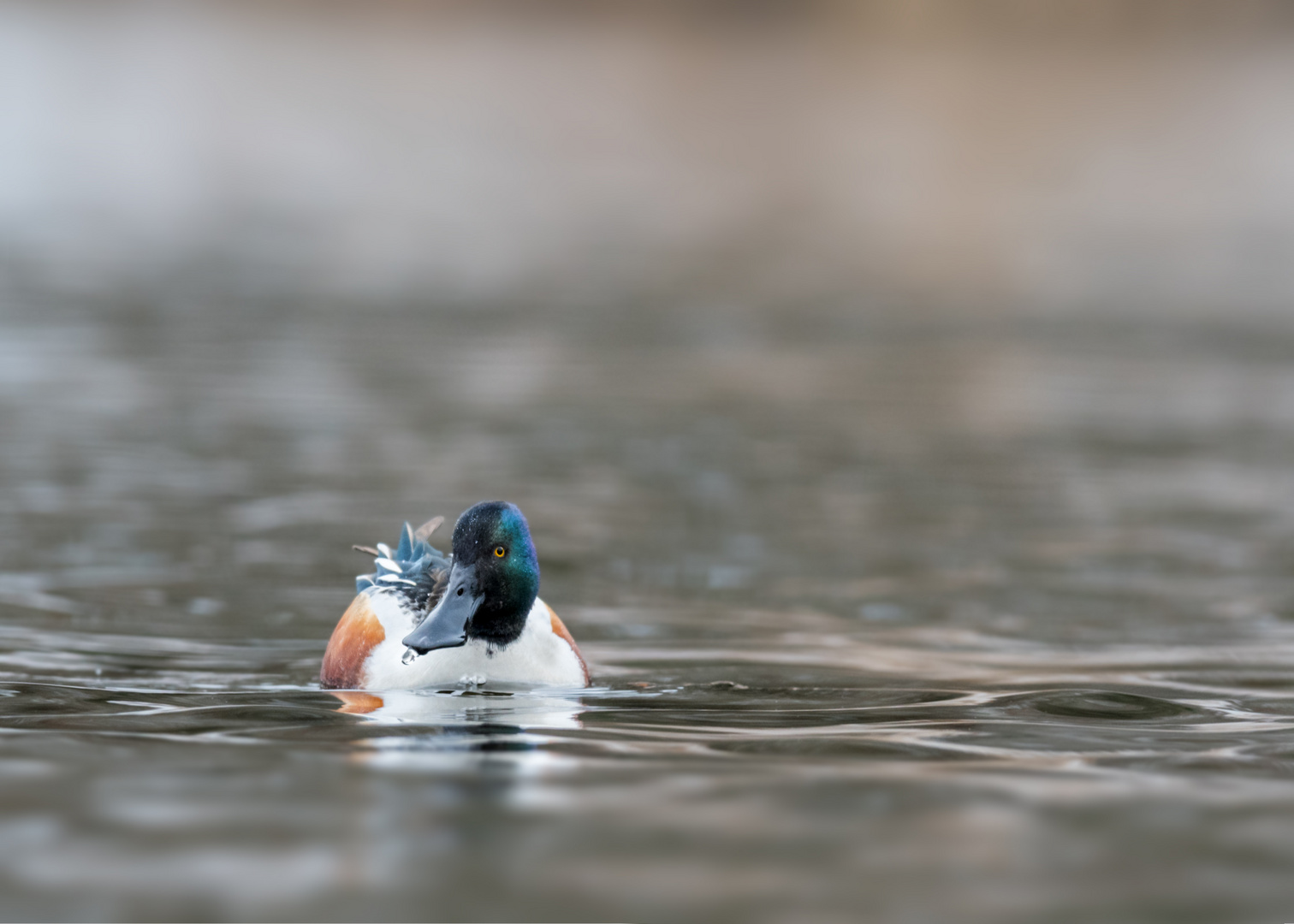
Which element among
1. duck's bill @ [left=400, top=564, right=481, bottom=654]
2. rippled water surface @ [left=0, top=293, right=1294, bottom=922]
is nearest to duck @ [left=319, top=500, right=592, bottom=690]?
duck's bill @ [left=400, top=564, right=481, bottom=654]

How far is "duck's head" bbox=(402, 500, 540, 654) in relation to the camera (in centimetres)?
637

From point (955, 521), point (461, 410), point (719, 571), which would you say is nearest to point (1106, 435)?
point (955, 521)

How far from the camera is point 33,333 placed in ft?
65.5

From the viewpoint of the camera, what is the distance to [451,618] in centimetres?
629

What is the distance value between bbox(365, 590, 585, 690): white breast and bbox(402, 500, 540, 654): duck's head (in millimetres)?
58

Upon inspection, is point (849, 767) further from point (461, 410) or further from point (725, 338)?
point (725, 338)

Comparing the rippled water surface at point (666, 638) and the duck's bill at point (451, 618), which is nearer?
the rippled water surface at point (666, 638)

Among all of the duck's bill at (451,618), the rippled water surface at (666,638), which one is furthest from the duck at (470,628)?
the rippled water surface at (666,638)

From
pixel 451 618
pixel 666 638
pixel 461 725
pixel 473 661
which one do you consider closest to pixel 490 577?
pixel 451 618

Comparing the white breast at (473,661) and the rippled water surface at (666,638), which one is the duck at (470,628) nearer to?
the white breast at (473,661)

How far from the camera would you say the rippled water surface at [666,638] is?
14.2 feet

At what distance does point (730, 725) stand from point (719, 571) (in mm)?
4221

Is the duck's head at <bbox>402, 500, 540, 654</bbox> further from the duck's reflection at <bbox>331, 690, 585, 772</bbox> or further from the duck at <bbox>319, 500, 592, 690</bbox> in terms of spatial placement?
the duck's reflection at <bbox>331, 690, 585, 772</bbox>

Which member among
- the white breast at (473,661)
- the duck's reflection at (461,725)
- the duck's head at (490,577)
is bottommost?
the duck's reflection at (461,725)
